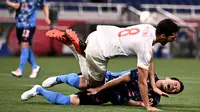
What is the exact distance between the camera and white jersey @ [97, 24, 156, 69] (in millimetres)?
7832

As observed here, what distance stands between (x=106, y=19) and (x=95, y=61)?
58.5 ft

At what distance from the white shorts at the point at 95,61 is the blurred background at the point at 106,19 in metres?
14.0

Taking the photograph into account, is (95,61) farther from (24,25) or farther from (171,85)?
(24,25)

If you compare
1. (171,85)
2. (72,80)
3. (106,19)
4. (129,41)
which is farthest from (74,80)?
(106,19)

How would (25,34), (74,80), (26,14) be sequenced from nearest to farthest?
(74,80), (25,34), (26,14)

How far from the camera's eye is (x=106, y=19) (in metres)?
26.0

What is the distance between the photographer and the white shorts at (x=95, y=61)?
27.1ft

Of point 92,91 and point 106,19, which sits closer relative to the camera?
point 92,91

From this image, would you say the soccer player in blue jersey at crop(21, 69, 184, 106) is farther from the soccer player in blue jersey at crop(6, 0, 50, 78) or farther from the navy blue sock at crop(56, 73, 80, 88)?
the soccer player in blue jersey at crop(6, 0, 50, 78)

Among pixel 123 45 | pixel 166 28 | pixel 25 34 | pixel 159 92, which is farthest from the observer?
pixel 25 34

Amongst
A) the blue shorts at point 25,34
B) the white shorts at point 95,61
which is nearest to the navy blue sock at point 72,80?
the white shorts at point 95,61

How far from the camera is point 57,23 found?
24312mm

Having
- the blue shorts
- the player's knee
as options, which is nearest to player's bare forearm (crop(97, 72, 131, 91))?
the player's knee

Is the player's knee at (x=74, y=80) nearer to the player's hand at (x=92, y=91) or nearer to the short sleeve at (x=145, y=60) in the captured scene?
the player's hand at (x=92, y=91)
